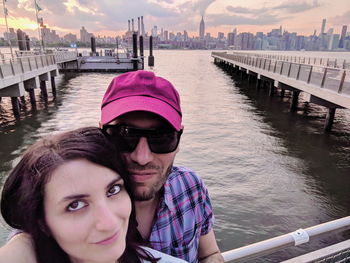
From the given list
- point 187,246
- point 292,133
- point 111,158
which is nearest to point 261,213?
point 187,246

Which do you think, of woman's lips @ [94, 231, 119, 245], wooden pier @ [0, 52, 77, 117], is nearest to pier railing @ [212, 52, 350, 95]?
woman's lips @ [94, 231, 119, 245]

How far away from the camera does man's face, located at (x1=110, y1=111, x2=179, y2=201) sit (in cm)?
138

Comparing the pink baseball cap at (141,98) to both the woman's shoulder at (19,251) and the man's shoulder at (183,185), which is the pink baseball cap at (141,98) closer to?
the man's shoulder at (183,185)

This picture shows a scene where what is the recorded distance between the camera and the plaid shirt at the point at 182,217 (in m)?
1.52

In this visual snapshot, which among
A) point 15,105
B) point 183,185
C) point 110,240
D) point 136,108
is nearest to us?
point 110,240

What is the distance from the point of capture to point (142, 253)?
4.41 feet

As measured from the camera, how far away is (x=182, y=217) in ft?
5.25

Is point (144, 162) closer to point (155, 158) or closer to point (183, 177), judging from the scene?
point (155, 158)

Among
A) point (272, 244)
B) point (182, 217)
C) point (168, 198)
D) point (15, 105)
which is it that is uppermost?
point (168, 198)

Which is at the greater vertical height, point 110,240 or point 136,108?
point 136,108

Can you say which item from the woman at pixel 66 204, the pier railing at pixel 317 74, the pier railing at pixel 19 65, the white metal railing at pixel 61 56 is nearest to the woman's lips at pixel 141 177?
the woman at pixel 66 204

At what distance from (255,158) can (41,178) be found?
392 inches

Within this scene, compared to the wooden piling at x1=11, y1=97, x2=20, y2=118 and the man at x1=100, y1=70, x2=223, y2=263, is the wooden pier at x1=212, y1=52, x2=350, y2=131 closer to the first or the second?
the man at x1=100, y1=70, x2=223, y2=263

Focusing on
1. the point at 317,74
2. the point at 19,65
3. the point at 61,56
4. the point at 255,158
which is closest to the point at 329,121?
the point at 317,74
